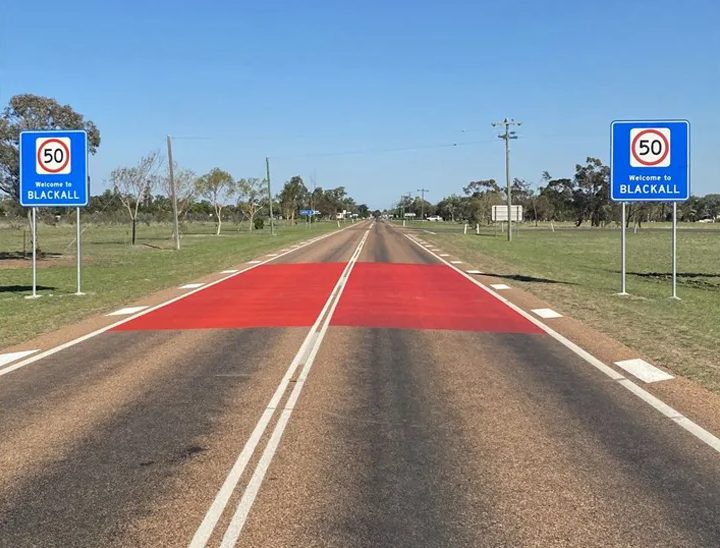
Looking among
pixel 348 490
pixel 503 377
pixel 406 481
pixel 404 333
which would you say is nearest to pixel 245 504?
pixel 348 490

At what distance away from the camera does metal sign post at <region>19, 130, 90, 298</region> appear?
1719cm

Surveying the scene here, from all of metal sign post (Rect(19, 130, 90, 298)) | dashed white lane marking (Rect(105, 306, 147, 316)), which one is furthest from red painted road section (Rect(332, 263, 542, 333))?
metal sign post (Rect(19, 130, 90, 298))

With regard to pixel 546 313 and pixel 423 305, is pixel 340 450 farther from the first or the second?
pixel 423 305

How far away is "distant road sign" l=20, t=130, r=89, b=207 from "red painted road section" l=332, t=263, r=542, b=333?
24.5 feet

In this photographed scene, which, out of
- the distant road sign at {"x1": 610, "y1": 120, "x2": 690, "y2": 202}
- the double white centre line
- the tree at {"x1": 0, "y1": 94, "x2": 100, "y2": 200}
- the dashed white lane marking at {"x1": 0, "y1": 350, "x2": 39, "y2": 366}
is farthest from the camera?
the tree at {"x1": 0, "y1": 94, "x2": 100, "y2": 200}

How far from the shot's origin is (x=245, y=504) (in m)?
4.39

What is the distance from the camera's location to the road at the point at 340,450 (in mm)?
4082

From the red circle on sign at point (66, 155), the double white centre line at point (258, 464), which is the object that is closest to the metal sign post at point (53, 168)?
the red circle on sign at point (66, 155)

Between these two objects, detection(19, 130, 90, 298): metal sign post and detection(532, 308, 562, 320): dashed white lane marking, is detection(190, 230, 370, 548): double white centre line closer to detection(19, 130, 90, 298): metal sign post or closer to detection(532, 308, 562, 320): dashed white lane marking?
detection(532, 308, 562, 320): dashed white lane marking

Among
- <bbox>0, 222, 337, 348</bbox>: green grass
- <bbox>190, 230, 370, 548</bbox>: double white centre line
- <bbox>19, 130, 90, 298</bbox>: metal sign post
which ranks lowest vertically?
<bbox>190, 230, 370, 548</bbox>: double white centre line

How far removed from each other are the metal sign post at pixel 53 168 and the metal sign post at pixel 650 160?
13418 millimetres

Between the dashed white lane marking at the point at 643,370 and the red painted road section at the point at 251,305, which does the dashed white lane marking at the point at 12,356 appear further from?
the dashed white lane marking at the point at 643,370

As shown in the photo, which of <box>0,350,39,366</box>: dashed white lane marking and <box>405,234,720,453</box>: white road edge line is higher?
<box>0,350,39,366</box>: dashed white lane marking

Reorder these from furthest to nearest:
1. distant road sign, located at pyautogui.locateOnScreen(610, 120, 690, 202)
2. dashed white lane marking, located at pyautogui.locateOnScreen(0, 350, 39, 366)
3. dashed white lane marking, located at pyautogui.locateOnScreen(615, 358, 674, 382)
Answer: distant road sign, located at pyautogui.locateOnScreen(610, 120, 690, 202), dashed white lane marking, located at pyautogui.locateOnScreen(0, 350, 39, 366), dashed white lane marking, located at pyautogui.locateOnScreen(615, 358, 674, 382)
